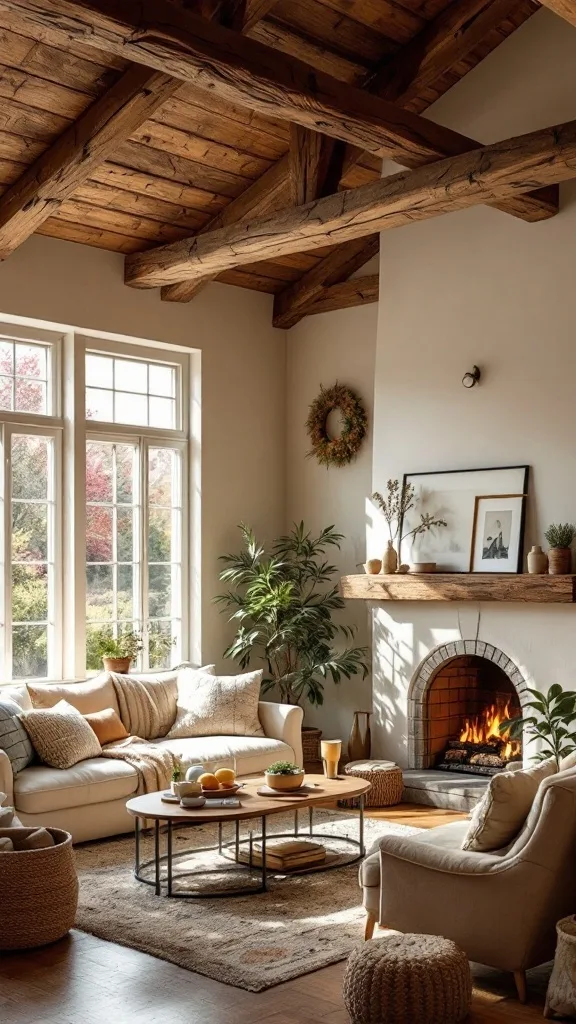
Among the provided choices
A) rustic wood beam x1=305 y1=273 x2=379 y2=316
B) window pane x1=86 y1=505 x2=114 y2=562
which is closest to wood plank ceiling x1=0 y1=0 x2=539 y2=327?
rustic wood beam x1=305 y1=273 x2=379 y2=316

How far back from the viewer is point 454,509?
22.8 feet

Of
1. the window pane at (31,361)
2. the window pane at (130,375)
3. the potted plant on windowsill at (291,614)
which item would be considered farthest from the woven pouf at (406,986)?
the window pane at (130,375)

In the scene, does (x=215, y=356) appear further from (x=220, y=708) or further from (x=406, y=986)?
(x=406, y=986)

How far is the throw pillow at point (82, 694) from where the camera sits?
20.7 ft

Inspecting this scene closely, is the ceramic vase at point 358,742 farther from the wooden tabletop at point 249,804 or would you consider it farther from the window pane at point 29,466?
the window pane at point 29,466

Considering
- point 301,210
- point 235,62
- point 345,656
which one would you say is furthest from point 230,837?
point 235,62

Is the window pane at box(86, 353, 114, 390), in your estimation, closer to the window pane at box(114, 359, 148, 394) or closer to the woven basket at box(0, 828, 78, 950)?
the window pane at box(114, 359, 148, 394)

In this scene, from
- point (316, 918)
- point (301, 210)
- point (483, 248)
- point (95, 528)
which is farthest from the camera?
point (95, 528)

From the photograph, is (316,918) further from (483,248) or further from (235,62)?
(483,248)

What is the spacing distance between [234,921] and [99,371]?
4.20 m

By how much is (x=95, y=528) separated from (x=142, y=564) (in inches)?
18.5

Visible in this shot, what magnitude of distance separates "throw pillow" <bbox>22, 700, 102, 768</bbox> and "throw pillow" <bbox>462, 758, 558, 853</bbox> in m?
2.69

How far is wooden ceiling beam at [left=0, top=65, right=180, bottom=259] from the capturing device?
5512 mm

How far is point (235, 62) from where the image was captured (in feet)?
15.4
